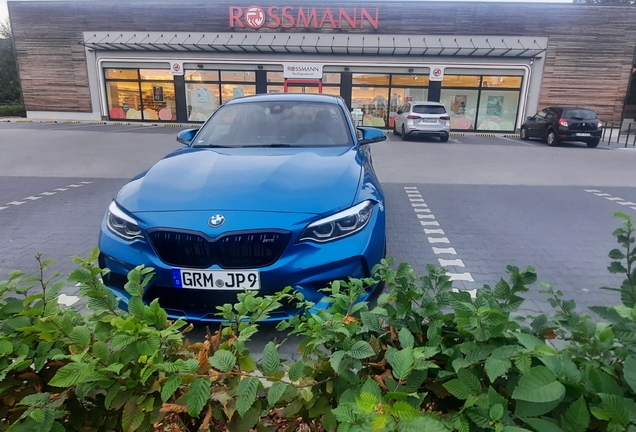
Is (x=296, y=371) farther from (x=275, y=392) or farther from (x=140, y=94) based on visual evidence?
(x=140, y=94)

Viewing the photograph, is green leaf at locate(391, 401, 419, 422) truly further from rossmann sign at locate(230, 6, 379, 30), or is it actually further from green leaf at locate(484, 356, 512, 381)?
rossmann sign at locate(230, 6, 379, 30)

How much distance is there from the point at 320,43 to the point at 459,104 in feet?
28.0

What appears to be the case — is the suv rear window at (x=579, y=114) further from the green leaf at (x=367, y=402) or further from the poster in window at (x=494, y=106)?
the green leaf at (x=367, y=402)

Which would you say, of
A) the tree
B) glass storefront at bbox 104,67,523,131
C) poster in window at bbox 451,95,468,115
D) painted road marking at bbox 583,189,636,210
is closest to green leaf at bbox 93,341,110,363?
painted road marking at bbox 583,189,636,210

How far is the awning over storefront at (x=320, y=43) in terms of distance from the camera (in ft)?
73.0

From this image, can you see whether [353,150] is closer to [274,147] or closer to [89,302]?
[274,147]

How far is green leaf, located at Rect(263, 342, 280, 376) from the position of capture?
4.01 feet

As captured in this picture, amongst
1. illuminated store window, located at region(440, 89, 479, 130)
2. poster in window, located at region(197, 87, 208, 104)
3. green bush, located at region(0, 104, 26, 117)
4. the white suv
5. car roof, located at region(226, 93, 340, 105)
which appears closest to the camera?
car roof, located at region(226, 93, 340, 105)

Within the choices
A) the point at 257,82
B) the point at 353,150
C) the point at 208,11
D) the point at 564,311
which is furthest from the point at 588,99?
the point at 564,311

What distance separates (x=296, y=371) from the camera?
1.22m

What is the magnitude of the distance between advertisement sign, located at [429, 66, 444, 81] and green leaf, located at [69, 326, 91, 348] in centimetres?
2442

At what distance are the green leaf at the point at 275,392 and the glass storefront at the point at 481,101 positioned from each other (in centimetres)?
2460

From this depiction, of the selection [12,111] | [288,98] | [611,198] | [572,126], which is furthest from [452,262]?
[12,111]

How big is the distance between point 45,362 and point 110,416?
0.88ft
